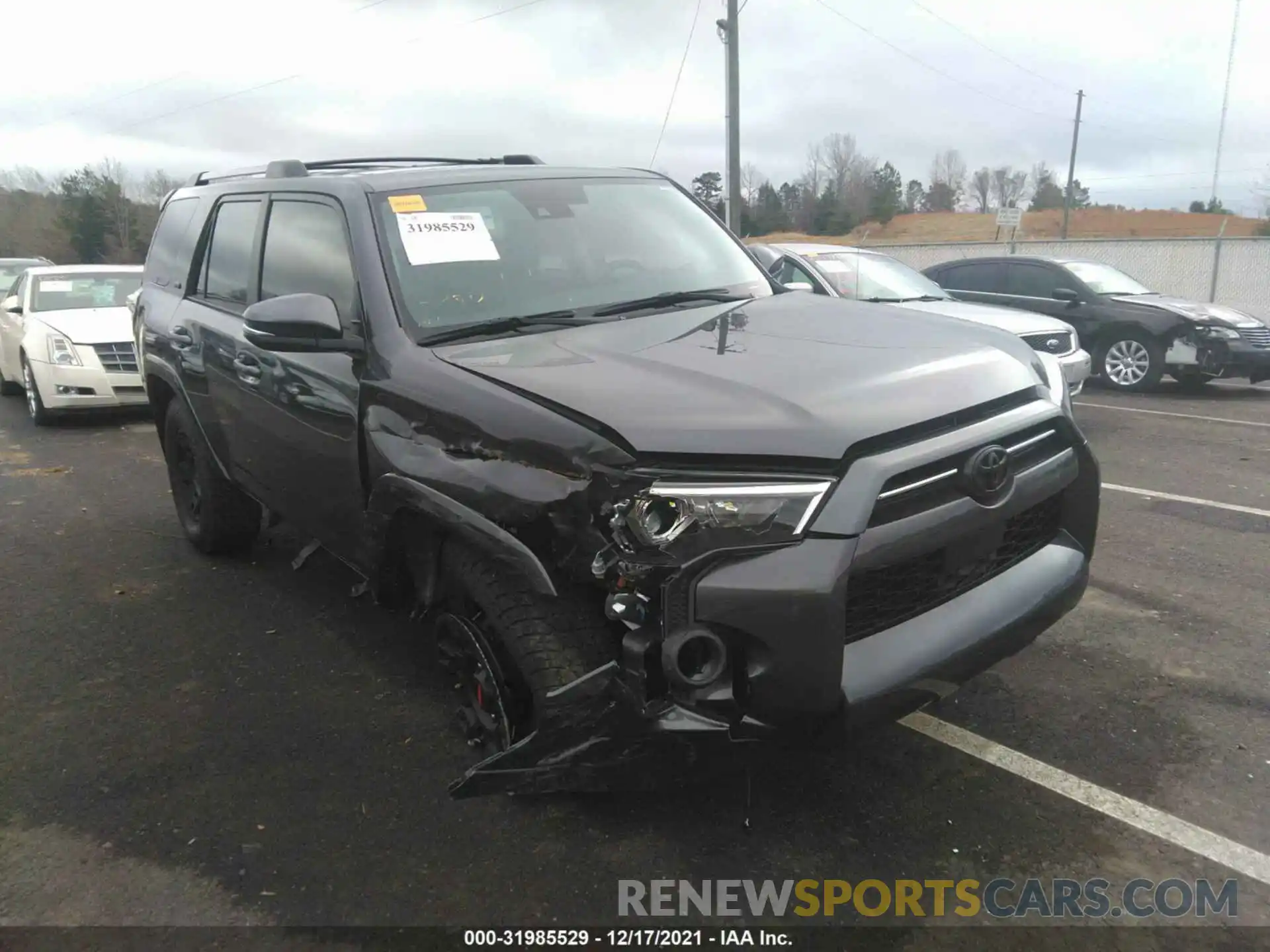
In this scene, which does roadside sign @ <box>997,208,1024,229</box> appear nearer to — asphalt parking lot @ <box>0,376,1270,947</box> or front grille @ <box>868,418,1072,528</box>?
asphalt parking lot @ <box>0,376,1270,947</box>

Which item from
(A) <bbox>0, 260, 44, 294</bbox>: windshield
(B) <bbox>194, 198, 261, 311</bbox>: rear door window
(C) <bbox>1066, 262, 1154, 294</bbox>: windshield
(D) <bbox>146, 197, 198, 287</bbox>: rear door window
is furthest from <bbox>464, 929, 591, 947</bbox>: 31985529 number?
(A) <bbox>0, 260, 44, 294</bbox>: windshield

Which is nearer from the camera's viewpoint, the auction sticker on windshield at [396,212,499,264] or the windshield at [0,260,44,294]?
the auction sticker on windshield at [396,212,499,264]

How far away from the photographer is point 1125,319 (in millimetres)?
10578

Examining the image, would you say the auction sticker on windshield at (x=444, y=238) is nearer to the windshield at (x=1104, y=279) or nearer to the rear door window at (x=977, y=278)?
the rear door window at (x=977, y=278)

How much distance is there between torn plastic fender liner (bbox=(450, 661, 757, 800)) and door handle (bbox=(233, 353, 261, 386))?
207cm

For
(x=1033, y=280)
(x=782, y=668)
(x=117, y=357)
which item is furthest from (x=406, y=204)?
(x=1033, y=280)

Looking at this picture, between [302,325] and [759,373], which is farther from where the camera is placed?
[302,325]

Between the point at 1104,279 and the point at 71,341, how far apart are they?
11.1 metres

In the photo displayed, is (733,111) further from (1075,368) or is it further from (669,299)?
(669,299)

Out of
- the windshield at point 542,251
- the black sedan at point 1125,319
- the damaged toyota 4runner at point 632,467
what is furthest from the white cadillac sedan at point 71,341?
the black sedan at point 1125,319

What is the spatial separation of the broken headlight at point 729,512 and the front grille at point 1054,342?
241 inches

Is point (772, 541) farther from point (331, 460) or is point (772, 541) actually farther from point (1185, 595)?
point (1185, 595)

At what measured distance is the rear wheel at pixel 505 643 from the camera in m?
2.27

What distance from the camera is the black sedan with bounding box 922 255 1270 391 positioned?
10172 mm
